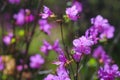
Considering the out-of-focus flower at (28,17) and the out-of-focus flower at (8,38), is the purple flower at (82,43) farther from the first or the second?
the out-of-focus flower at (8,38)

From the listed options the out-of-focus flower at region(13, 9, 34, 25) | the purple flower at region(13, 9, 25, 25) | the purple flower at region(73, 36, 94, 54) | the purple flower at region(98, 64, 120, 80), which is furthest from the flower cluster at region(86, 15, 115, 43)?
the purple flower at region(13, 9, 25, 25)

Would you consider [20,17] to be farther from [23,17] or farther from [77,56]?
[77,56]

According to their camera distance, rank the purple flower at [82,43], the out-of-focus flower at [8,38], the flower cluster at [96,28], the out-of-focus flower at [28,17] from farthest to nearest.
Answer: the out-of-focus flower at [8,38] < the out-of-focus flower at [28,17] < the flower cluster at [96,28] < the purple flower at [82,43]

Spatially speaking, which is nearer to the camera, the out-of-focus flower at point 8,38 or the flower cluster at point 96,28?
the flower cluster at point 96,28

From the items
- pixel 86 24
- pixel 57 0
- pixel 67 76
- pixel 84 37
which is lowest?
pixel 67 76

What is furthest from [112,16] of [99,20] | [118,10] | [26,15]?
[99,20]

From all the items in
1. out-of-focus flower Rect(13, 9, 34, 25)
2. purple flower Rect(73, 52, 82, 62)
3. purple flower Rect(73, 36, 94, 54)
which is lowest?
purple flower Rect(73, 52, 82, 62)

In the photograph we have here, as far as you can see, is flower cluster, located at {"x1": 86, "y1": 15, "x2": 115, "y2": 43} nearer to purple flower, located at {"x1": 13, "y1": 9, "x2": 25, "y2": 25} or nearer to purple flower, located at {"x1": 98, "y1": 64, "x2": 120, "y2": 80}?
purple flower, located at {"x1": 98, "y1": 64, "x2": 120, "y2": 80}

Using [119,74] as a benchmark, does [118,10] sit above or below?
above

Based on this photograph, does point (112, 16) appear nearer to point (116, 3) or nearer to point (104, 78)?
point (116, 3)

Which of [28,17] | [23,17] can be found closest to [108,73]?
[28,17]

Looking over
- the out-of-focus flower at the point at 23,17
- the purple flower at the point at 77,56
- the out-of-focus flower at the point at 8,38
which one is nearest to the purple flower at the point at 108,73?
the purple flower at the point at 77,56
